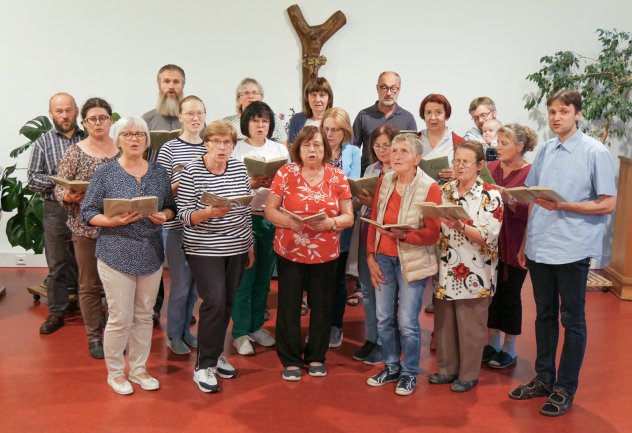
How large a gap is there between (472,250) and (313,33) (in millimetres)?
3627

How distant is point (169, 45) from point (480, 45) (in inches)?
129

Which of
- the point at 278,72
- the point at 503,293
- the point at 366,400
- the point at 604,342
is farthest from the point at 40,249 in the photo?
the point at 604,342

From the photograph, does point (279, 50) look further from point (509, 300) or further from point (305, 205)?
point (509, 300)

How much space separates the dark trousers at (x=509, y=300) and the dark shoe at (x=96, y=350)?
2.58m

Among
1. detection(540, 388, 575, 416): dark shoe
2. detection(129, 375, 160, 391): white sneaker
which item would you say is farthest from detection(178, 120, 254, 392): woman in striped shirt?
detection(540, 388, 575, 416): dark shoe

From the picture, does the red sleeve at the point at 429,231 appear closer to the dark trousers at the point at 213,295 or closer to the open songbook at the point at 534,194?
the open songbook at the point at 534,194

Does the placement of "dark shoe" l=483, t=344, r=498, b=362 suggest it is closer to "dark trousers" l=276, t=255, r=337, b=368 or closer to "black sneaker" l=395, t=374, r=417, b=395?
"black sneaker" l=395, t=374, r=417, b=395

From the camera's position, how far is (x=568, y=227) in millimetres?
→ 3020

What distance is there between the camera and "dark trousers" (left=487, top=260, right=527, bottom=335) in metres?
3.62

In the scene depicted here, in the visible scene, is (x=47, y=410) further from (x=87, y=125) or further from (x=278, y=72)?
(x=278, y=72)

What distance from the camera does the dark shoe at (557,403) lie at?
310cm

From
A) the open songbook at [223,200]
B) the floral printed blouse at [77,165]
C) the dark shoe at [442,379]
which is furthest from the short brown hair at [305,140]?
the dark shoe at [442,379]

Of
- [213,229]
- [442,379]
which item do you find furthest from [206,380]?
[442,379]

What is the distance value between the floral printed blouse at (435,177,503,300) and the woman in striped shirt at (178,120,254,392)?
1.16 meters
